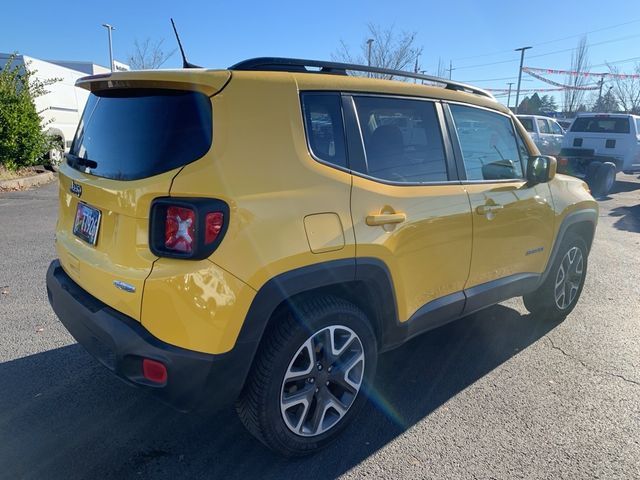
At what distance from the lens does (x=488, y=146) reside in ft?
11.4

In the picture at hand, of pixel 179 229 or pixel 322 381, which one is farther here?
pixel 322 381

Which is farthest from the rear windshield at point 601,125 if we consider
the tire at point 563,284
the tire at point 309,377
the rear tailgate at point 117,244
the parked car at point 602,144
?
the rear tailgate at point 117,244

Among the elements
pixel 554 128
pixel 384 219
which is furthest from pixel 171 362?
pixel 554 128

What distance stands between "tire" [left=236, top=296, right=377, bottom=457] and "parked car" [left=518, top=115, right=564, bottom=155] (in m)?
15.7

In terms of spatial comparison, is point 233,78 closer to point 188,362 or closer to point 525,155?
point 188,362

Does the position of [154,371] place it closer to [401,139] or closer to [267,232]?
[267,232]

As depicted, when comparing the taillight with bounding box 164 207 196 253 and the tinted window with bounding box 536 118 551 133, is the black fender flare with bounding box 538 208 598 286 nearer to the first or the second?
the taillight with bounding box 164 207 196 253

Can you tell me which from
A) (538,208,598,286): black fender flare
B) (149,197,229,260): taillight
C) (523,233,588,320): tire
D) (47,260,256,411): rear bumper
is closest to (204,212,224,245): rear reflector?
(149,197,229,260): taillight

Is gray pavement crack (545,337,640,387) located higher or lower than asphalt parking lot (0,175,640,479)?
lower

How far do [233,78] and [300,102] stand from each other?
1.16 feet

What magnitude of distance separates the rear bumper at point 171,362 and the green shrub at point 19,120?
1086 cm

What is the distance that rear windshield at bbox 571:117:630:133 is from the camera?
13500 millimetres

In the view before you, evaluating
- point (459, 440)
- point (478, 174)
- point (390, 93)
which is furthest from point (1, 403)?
point (478, 174)

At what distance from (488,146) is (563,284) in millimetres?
1599
